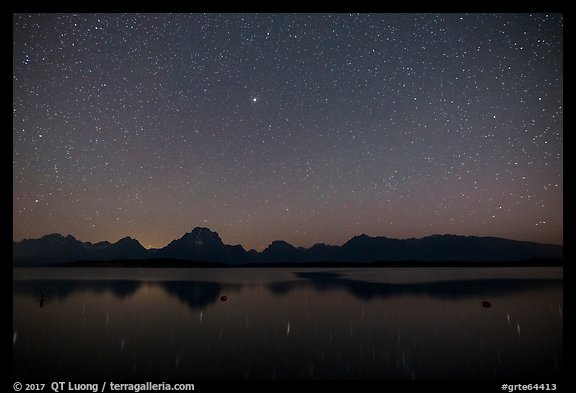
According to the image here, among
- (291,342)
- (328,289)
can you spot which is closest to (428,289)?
A: (328,289)

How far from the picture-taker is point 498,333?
15891 millimetres

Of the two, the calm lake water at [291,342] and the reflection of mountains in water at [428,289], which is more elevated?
the calm lake water at [291,342]

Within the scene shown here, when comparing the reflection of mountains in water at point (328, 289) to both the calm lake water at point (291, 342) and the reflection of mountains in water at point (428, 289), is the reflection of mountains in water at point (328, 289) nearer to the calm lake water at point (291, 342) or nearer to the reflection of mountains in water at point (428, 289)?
the reflection of mountains in water at point (428, 289)

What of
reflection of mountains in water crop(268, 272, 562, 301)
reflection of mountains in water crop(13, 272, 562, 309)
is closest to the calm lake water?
reflection of mountains in water crop(13, 272, 562, 309)

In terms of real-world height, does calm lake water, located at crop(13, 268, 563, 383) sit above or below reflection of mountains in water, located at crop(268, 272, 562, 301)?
above

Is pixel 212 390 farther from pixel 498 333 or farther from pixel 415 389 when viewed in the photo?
pixel 498 333

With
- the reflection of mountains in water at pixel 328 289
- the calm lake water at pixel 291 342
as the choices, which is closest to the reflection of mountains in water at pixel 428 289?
the reflection of mountains in water at pixel 328 289

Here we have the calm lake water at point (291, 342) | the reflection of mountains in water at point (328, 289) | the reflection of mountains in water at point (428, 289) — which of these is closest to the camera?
the calm lake water at point (291, 342)

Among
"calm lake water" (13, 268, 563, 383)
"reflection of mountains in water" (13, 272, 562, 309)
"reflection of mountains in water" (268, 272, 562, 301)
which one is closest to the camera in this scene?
"calm lake water" (13, 268, 563, 383)

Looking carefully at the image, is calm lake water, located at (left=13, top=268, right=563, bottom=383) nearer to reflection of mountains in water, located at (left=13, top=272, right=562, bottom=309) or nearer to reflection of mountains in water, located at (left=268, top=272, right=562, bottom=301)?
reflection of mountains in water, located at (left=13, top=272, right=562, bottom=309)

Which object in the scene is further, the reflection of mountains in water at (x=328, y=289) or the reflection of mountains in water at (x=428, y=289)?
the reflection of mountains in water at (x=428, y=289)
